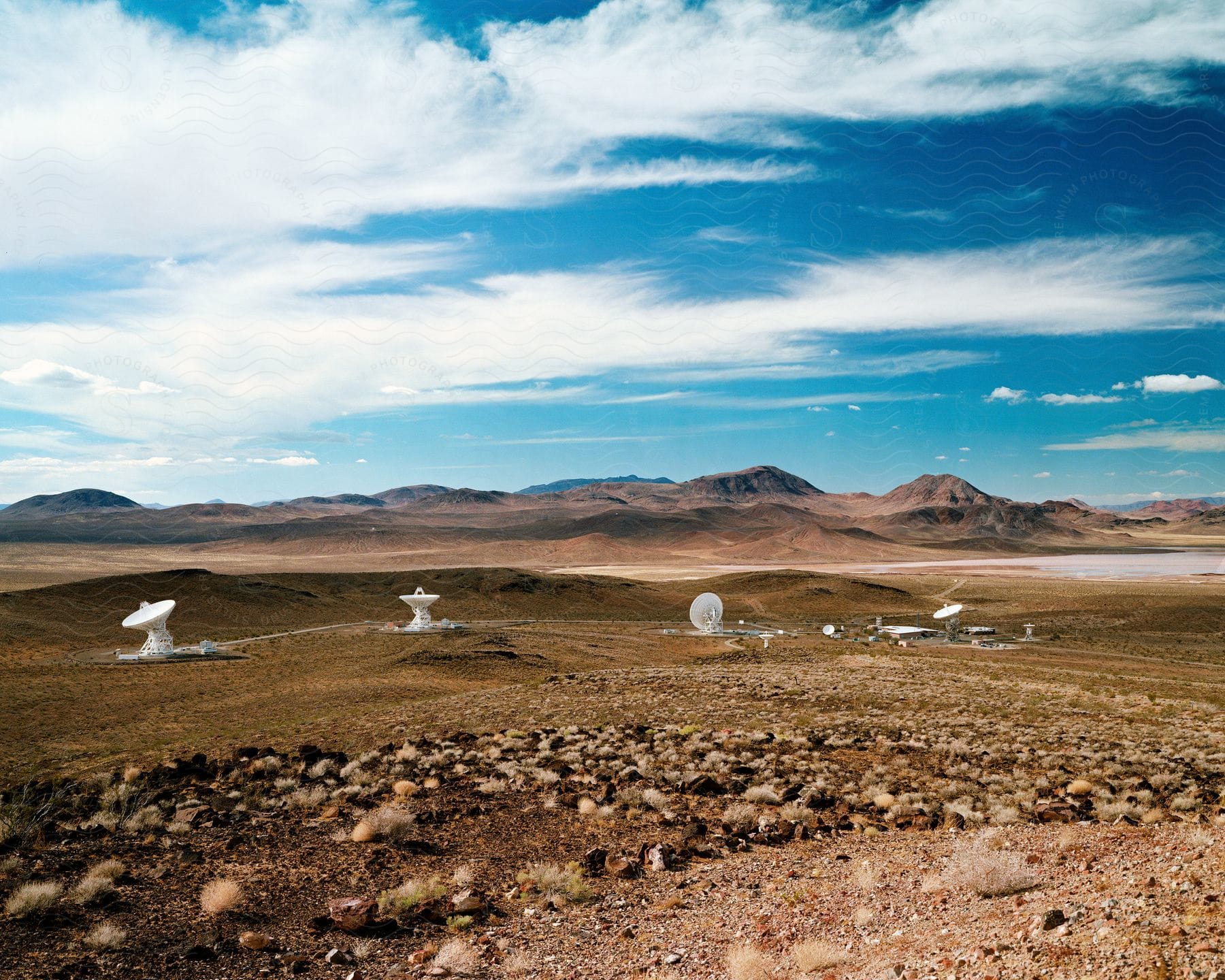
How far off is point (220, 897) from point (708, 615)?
1994 inches

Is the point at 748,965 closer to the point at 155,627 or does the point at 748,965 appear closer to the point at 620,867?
the point at 620,867

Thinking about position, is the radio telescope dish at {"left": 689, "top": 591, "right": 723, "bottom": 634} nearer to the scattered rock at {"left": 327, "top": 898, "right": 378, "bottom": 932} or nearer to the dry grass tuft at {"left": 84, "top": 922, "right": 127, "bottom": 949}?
the scattered rock at {"left": 327, "top": 898, "right": 378, "bottom": 932}

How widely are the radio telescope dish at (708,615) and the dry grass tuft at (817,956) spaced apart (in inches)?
1988

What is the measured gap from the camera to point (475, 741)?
2000 cm

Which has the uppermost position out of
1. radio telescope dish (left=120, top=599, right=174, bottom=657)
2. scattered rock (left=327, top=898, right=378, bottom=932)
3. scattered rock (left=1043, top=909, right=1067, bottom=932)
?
scattered rock (left=1043, top=909, right=1067, bottom=932)

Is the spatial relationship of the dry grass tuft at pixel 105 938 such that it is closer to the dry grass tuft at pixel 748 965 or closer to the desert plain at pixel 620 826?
the desert plain at pixel 620 826

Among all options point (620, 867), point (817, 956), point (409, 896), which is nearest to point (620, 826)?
point (620, 867)

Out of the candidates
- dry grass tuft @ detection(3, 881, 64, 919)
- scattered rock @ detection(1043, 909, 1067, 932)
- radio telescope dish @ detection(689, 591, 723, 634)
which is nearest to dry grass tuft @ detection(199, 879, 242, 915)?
dry grass tuft @ detection(3, 881, 64, 919)

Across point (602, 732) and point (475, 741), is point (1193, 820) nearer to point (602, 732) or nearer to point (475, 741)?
point (602, 732)

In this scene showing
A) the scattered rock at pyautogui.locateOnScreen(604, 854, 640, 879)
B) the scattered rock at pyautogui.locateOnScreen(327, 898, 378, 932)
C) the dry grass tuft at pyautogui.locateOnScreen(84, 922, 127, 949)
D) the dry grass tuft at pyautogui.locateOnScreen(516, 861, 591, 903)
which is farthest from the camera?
the scattered rock at pyautogui.locateOnScreen(604, 854, 640, 879)

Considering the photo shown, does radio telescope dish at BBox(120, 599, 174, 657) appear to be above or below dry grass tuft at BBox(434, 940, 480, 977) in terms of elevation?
below

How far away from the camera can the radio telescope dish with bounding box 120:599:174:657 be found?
4431 cm

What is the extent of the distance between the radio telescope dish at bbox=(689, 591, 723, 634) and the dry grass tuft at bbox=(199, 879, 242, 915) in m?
49.8

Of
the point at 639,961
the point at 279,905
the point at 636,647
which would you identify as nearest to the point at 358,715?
the point at 279,905
